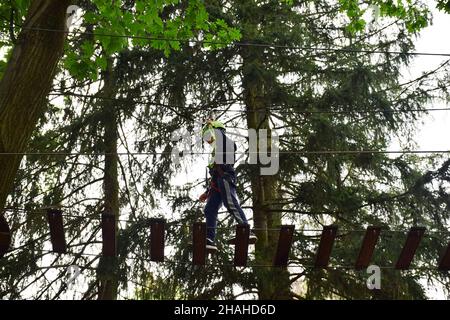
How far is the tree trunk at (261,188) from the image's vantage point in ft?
25.2

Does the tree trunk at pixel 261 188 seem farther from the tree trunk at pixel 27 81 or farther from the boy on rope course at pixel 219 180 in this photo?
the tree trunk at pixel 27 81

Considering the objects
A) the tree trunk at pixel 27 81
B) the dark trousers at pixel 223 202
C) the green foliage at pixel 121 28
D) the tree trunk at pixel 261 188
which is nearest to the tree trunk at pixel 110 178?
the tree trunk at pixel 261 188

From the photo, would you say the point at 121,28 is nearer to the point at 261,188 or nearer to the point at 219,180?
the point at 219,180

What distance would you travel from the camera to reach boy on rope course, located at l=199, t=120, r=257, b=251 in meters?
5.57

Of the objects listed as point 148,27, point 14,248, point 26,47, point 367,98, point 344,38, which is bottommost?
point 14,248

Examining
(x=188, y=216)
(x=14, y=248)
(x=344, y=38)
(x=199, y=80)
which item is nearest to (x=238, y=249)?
(x=188, y=216)

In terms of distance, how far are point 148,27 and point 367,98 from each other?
4223 mm

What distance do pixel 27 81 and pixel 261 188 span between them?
16.2 ft

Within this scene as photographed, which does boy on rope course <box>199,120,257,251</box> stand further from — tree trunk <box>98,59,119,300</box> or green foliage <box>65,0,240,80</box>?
tree trunk <box>98,59,119,300</box>

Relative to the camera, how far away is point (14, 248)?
8.70m

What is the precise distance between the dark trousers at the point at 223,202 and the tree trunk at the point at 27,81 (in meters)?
2.06

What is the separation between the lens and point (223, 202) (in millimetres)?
5730

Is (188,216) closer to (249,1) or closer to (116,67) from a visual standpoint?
(116,67)

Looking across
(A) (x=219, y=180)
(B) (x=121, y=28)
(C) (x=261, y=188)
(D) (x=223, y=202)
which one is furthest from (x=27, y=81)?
(C) (x=261, y=188)
